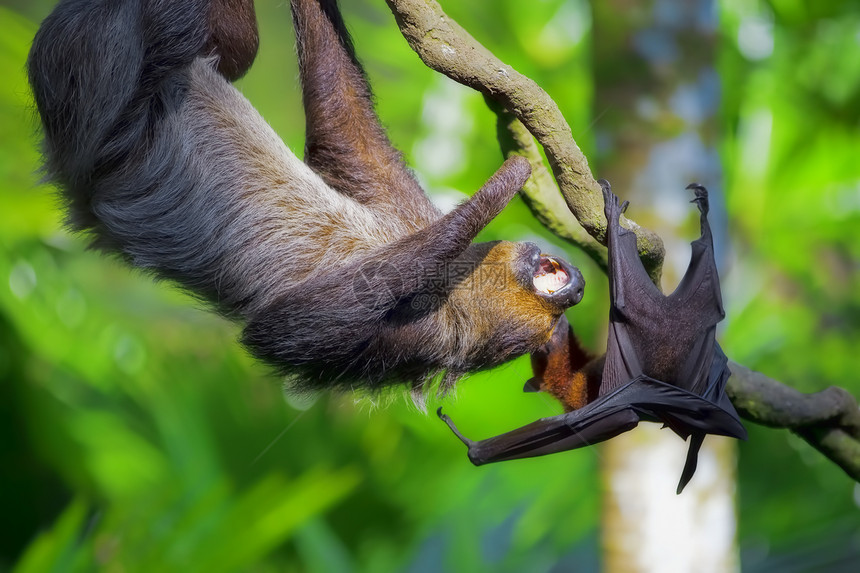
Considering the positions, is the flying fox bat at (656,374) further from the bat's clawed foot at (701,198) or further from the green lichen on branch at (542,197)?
the green lichen on branch at (542,197)

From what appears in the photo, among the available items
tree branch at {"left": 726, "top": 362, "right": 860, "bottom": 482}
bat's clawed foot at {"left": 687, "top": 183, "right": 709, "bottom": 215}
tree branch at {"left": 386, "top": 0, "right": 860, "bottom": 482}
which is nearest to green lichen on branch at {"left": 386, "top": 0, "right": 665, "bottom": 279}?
tree branch at {"left": 386, "top": 0, "right": 860, "bottom": 482}

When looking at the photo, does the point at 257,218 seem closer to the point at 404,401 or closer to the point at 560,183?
the point at 560,183

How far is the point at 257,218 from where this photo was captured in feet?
11.4

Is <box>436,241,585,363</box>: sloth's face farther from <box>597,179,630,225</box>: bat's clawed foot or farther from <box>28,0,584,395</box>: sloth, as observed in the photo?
<box>597,179,630,225</box>: bat's clawed foot

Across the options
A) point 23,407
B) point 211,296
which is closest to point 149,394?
point 23,407

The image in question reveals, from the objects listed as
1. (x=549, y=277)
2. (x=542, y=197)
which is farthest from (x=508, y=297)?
(x=542, y=197)

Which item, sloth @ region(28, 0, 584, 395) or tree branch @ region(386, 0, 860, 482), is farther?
sloth @ region(28, 0, 584, 395)

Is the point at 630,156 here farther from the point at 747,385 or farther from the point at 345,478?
the point at 345,478

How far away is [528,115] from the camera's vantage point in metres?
2.92

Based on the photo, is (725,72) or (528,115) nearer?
(528,115)

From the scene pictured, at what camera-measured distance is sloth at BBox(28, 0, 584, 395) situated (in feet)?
10.6

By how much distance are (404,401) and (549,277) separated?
211 cm

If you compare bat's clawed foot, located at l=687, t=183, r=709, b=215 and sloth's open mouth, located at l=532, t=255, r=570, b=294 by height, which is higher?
bat's clawed foot, located at l=687, t=183, r=709, b=215

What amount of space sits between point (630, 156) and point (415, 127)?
355cm
